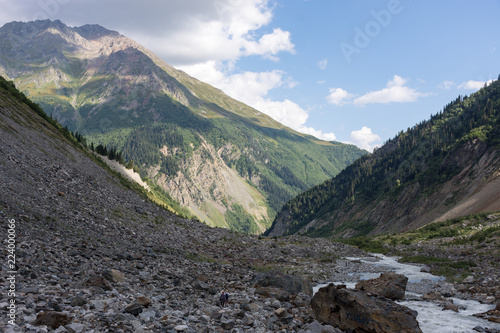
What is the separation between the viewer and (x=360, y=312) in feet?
59.1

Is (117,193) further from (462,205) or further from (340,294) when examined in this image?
(462,205)

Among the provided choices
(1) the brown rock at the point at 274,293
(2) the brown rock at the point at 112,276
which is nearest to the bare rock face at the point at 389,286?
(1) the brown rock at the point at 274,293

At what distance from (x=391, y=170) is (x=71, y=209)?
183m

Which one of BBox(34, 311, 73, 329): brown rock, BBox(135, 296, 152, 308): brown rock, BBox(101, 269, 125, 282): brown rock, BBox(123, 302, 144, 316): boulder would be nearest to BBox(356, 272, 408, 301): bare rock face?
BBox(135, 296, 152, 308): brown rock

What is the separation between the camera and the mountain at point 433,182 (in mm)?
98250

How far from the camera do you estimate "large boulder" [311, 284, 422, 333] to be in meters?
17.2

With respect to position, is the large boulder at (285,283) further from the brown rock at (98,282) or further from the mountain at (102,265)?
the brown rock at (98,282)

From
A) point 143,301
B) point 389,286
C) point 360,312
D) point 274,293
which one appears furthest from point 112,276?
point 389,286

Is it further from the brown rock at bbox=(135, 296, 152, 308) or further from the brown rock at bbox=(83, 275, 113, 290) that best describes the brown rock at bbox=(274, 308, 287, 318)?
the brown rock at bbox=(83, 275, 113, 290)

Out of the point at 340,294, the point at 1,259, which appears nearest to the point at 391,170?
the point at 340,294

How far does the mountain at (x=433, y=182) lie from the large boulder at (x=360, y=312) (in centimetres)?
7836

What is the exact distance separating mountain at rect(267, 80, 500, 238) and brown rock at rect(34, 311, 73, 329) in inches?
3675

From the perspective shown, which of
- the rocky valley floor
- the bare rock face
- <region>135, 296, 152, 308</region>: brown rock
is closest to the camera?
the rocky valley floor

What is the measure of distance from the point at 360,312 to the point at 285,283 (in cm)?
1017
